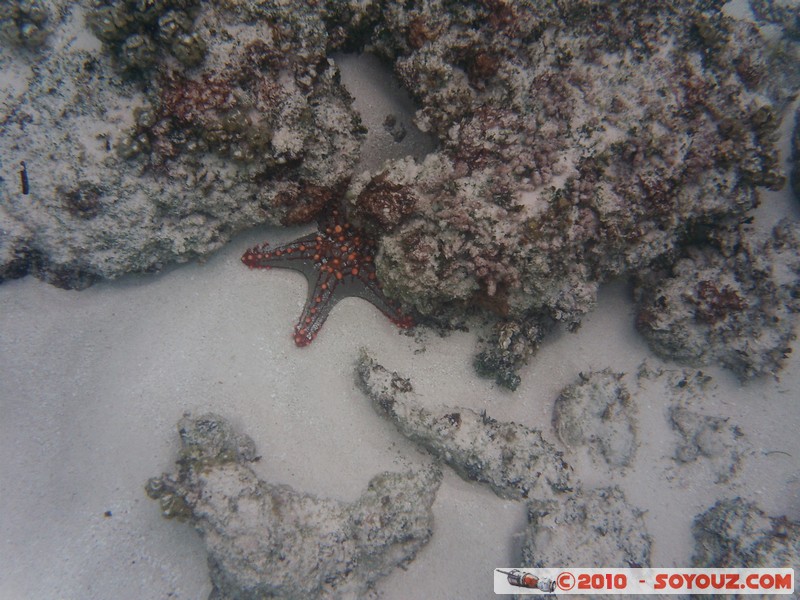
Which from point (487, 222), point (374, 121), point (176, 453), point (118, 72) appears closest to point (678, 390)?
point (487, 222)

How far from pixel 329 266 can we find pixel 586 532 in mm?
5280

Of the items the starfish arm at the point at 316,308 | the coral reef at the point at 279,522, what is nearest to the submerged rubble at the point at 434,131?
the starfish arm at the point at 316,308

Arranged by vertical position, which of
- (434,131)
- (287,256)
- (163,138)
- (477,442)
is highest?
(434,131)

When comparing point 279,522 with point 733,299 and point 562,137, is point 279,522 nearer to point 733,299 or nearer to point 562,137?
point 562,137

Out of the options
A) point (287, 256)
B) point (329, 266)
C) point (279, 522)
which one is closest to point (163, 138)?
point (287, 256)

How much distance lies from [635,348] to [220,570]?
22.9 feet

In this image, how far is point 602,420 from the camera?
6914 millimetres

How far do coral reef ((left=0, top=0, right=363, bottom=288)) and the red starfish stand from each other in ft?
2.45

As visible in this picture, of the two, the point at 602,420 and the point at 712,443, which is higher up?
the point at 602,420

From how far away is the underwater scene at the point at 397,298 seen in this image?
17.5ft

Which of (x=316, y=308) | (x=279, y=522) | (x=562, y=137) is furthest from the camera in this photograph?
(x=316, y=308)

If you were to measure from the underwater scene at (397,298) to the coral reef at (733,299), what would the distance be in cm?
4

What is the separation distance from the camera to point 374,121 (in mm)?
6773

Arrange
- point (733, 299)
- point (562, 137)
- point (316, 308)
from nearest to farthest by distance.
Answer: point (562, 137)
point (733, 299)
point (316, 308)
